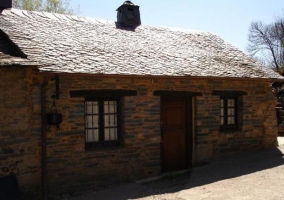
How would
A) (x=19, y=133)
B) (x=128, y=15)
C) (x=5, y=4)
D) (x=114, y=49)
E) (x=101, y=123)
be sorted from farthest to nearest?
(x=128, y=15), (x=5, y=4), (x=114, y=49), (x=101, y=123), (x=19, y=133)

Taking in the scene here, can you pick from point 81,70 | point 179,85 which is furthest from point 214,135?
point 81,70

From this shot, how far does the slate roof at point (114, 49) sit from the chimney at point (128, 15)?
0.43m

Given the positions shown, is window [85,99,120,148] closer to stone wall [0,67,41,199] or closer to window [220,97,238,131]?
stone wall [0,67,41,199]

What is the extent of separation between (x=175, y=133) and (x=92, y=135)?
2.73m

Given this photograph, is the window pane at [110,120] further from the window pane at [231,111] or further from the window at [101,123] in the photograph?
the window pane at [231,111]

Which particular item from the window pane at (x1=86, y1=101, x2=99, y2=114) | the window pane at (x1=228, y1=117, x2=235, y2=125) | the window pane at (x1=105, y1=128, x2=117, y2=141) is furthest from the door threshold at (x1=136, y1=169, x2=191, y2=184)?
the window pane at (x1=228, y1=117, x2=235, y2=125)

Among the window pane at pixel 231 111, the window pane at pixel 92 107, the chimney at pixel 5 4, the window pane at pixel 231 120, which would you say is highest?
the chimney at pixel 5 4

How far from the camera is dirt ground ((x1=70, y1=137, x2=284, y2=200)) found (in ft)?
25.0

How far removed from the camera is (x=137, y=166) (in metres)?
9.38

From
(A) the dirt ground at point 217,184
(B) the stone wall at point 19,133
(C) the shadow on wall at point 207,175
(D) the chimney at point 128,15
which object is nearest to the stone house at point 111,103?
(B) the stone wall at point 19,133

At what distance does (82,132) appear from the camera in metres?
8.52

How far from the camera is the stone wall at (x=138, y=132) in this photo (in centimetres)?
824

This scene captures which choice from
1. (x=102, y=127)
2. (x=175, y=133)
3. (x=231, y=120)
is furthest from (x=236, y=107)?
(x=102, y=127)

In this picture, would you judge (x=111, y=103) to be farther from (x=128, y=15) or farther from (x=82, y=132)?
(x=128, y=15)
